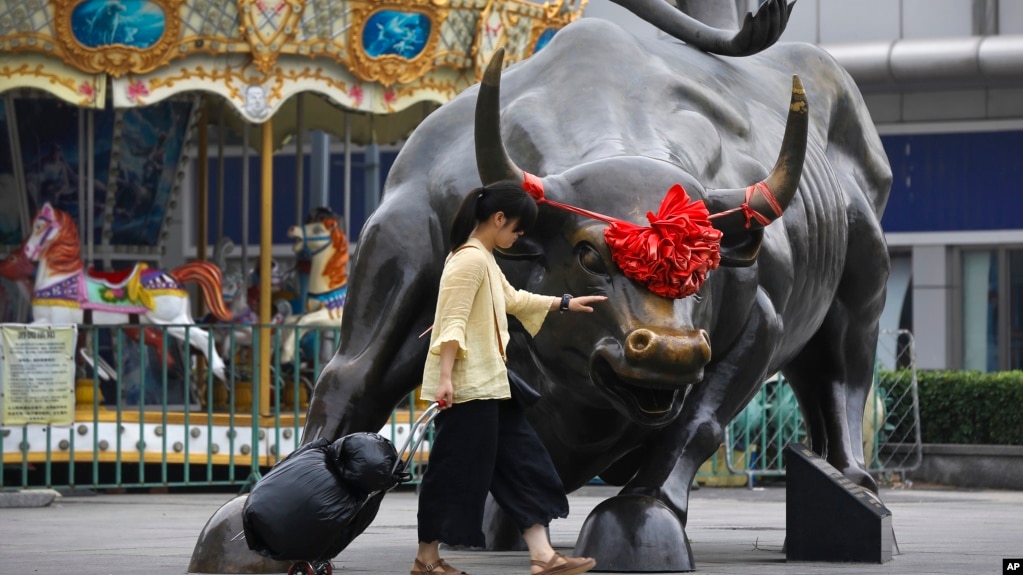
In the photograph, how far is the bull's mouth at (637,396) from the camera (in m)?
5.76

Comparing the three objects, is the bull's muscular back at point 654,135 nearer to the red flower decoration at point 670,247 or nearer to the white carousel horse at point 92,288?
the red flower decoration at point 670,247

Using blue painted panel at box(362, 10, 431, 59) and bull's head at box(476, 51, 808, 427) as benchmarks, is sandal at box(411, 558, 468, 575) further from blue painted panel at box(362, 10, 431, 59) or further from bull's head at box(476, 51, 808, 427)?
blue painted panel at box(362, 10, 431, 59)

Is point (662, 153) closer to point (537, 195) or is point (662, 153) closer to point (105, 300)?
point (537, 195)

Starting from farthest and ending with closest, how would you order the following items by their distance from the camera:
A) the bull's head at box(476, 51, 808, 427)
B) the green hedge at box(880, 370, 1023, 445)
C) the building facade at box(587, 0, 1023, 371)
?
the building facade at box(587, 0, 1023, 371) < the green hedge at box(880, 370, 1023, 445) < the bull's head at box(476, 51, 808, 427)

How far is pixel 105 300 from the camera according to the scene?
53.6 ft

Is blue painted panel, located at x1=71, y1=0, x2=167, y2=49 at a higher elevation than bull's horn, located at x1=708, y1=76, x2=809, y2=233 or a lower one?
higher

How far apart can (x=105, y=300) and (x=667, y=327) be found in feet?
37.6

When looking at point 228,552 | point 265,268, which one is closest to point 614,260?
point 228,552

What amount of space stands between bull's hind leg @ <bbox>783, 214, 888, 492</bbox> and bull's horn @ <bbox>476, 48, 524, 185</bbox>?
2750 millimetres

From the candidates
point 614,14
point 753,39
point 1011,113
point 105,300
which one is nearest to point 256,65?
point 105,300

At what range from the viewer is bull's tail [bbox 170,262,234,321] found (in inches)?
669

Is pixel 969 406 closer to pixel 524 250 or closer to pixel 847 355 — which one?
pixel 847 355

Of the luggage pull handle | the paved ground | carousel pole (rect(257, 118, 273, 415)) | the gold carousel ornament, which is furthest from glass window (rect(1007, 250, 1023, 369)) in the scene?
the luggage pull handle

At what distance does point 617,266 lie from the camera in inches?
229
